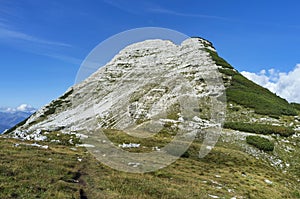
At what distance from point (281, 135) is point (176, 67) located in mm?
48218

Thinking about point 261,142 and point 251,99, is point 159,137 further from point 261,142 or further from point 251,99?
point 251,99

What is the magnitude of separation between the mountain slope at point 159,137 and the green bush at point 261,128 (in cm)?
17

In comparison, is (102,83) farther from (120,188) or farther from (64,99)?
(120,188)

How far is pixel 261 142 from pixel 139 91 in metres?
43.3

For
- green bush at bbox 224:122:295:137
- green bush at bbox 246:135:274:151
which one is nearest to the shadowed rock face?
green bush at bbox 224:122:295:137

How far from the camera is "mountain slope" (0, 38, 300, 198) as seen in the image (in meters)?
20.0

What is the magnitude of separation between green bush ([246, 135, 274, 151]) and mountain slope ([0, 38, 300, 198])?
243 mm

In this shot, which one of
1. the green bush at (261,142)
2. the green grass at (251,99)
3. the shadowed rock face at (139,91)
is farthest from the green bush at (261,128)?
the green grass at (251,99)

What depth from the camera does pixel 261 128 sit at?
159ft

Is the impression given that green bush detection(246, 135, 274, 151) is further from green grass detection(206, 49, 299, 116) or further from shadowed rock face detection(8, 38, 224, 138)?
green grass detection(206, 49, 299, 116)

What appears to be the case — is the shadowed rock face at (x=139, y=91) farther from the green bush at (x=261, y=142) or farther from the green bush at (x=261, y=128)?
the green bush at (x=261, y=142)

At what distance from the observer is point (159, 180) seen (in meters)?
23.0

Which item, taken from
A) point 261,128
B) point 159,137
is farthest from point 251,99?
point 159,137

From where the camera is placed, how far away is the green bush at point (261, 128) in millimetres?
46625
